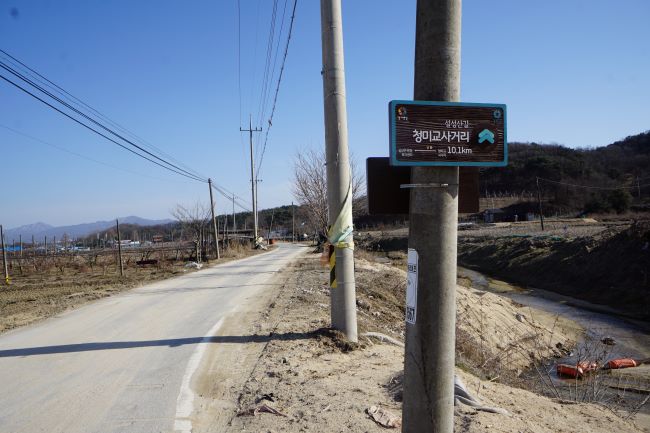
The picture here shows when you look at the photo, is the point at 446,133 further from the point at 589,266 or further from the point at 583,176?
the point at 583,176

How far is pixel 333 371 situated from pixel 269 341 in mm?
1826

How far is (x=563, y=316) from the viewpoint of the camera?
21.4 metres

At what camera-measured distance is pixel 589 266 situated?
29.0m

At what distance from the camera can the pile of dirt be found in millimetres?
24328

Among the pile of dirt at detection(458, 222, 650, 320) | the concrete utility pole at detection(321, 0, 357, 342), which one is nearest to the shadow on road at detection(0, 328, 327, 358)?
the concrete utility pole at detection(321, 0, 357, 342)

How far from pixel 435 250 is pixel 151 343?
20.4ft

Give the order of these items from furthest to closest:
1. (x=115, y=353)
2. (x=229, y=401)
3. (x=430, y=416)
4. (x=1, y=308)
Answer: (x=1, y=308) < (x=115, y=353) < (x=229, y=401) < (x=430, y=416)

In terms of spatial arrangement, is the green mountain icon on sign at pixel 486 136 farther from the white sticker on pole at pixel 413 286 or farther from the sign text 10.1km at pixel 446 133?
the white sticker on pole at pixel 413 286

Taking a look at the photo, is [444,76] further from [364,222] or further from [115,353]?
[364,222]

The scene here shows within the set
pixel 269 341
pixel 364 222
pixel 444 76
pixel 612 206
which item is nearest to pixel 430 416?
pixel 444 76

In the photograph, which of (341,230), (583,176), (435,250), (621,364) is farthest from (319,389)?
(583,176)

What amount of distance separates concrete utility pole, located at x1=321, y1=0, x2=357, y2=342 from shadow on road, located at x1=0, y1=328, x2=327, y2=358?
2.83 feet

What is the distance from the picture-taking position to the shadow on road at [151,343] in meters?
7.48

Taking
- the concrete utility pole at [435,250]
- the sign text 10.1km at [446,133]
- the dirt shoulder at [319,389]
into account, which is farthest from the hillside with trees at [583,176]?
the concrete utility pole at [435,250]
